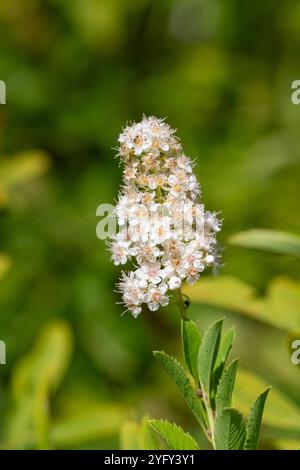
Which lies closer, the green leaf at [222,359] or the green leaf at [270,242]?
the green leaf at [222,359]

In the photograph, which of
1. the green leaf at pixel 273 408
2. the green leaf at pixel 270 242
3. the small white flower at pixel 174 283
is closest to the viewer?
the small white flower at pixel 174 283

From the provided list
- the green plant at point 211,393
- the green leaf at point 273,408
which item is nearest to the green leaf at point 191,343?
the green plant at point 211,393

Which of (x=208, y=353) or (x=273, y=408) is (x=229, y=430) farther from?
(x=273, y=408)

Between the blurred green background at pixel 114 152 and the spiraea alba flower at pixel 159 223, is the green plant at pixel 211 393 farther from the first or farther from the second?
the blurred green background at pixel 114 152

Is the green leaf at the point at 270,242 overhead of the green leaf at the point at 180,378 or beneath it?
overhead

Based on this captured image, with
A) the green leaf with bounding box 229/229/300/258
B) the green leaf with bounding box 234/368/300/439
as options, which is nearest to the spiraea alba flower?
the green leaf with bounding box 229/229/300/258

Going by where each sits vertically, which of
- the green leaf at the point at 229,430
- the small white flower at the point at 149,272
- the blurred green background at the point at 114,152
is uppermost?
the blurred green background at the point at 114,152

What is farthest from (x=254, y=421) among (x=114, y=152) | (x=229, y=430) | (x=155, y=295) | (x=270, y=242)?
(x=114, y=152)
